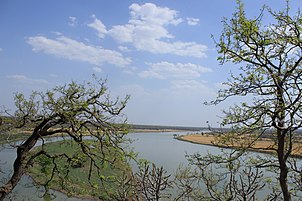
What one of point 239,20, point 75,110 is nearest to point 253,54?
point 239,20

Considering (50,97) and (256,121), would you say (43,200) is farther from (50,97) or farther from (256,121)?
(256,121)

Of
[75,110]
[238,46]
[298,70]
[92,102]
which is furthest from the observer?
[92,102]

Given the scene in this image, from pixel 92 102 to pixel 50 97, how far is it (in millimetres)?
1018

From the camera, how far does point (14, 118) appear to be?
710 cm

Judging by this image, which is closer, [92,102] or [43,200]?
[92,102]

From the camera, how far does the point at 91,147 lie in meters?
7.61

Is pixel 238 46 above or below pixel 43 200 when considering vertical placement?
above

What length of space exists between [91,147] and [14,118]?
1.93 m

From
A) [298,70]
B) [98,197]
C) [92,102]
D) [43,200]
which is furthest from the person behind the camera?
[98,197]

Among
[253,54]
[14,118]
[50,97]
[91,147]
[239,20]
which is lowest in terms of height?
[91,147]

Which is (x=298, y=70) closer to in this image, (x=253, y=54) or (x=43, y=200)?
(x=253, y=54)

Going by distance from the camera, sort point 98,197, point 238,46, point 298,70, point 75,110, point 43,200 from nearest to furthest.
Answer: point 298,70 < point 238,46 < point 75,110 < point 43,200 < point 98,197

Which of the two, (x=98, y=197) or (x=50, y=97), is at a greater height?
(x=50, y=97)

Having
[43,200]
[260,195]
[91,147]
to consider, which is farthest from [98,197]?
[91,147]
